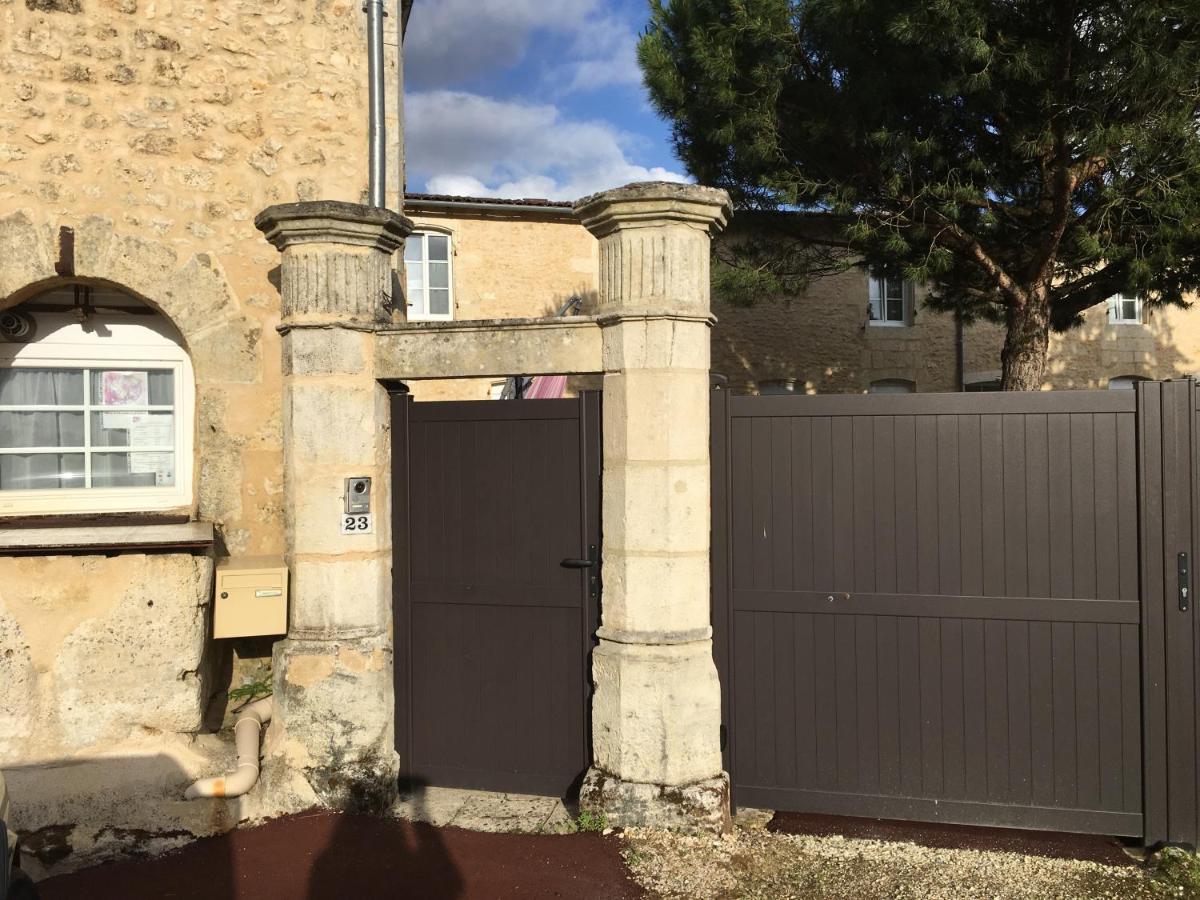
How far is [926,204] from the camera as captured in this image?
367 inches

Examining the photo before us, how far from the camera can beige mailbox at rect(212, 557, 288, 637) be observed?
407 cm

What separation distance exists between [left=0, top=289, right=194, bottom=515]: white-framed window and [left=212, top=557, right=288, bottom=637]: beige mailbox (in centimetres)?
86

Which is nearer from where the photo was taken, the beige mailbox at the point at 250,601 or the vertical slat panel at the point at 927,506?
the vertical slat panel at the point at 927,506

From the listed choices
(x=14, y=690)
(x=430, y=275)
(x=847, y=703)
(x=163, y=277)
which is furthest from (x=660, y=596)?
(x=430, y=275)

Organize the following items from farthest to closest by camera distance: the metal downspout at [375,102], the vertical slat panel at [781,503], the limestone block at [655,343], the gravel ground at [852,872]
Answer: the metal downspout at [375,102] → the vertical slat panel at [781,503] → the limestone block at [655,343] → the gravel ground at [852,872]

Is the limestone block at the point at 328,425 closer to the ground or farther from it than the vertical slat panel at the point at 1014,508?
farther from it

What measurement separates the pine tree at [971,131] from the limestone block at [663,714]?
6.13m

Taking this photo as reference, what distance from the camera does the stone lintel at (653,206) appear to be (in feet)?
12.2

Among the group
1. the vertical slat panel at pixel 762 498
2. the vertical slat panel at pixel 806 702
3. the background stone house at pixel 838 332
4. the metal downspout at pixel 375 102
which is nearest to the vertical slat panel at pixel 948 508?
the vertical slat panel at pixel 806 702

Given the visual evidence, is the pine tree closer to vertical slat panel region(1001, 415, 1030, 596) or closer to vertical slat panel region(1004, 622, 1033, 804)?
vertical slat panel region(1001, 415, 1030, 596)

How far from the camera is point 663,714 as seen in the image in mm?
3777

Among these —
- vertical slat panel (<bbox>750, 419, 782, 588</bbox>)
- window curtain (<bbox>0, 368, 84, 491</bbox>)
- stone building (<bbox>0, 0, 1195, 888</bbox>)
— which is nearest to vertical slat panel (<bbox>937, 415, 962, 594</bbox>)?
vertical slat panel (<bbox>750, 419, 782, 588</bbox>)

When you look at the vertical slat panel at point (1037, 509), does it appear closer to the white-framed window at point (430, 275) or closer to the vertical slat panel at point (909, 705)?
the vertical slat panel at point (909, 705)

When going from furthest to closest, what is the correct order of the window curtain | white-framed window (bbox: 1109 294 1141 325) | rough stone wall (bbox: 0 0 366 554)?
white-framed window (bbox: 1109 294 1141 325) → the window curtain → rough stone wall (bbox: 0 0 366 554)
